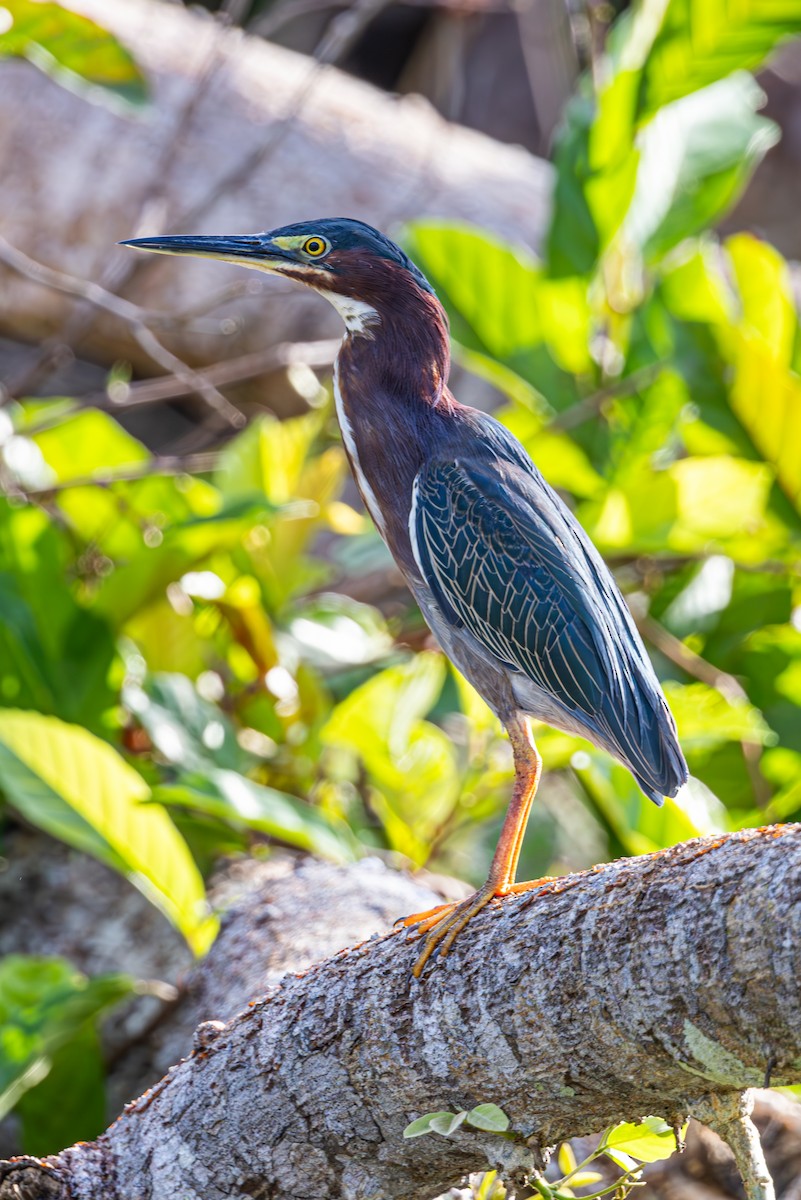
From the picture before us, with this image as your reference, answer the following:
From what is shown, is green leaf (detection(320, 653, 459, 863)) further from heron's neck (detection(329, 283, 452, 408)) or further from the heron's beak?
the heron's beak

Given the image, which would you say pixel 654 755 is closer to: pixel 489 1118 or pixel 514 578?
pixel 514 578

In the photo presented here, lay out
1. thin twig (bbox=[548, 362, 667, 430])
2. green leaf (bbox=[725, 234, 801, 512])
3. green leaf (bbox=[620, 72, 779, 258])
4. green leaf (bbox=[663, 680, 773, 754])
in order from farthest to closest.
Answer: green leaf (bbox=[620, 72, 779, 258]) < thin twig (bbox=[548, 362, 667, 430]) < green leaf (bbox=[725, 234, 801, 512]) < green leaf (bbox=[663, 680, 773, 754])

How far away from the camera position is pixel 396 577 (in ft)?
13.9

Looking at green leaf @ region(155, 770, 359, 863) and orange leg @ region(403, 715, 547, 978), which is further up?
orange leg @ region(403, 715, 547, 978)

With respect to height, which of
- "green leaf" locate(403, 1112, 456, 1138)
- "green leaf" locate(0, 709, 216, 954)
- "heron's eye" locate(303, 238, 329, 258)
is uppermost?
"heron's eye" locate(303, 238, 329, 258)

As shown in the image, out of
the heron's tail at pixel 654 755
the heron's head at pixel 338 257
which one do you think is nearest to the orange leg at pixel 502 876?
the heron's tail at pixel 654 755

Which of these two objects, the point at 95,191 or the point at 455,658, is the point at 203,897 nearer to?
the point at 455,658

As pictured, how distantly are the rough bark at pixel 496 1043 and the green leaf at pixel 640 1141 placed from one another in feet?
0.09

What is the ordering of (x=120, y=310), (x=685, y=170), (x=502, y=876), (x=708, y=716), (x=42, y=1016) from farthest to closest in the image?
(x=685, y=170)
(x=120, y=310)
(x=708, y=716)
(x=42, y=1016)
(x=502, y=876)

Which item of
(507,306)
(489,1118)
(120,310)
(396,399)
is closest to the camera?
(489,1118)

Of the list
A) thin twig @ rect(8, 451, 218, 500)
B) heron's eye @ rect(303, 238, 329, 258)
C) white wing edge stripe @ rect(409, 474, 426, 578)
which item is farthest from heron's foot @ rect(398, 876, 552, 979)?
thin twig @ rect(8, 451, 218, 500)

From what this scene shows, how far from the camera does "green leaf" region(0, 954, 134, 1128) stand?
259cm

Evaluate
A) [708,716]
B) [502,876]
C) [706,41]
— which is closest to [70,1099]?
[502,876]

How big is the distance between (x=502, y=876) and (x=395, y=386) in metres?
0.83
